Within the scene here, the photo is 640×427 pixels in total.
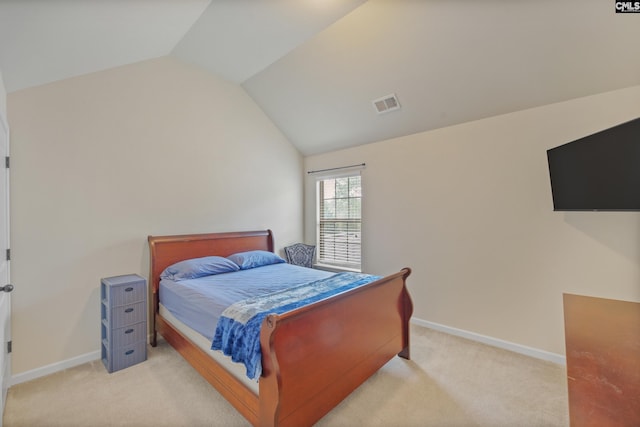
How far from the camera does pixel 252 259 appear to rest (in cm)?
349

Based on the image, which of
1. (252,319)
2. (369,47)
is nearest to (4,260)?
(252,319)

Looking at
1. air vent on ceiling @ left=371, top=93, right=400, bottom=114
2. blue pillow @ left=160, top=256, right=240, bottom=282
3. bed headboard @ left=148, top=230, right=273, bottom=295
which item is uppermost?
air vent on ceiling @ left=371, top=93, right=400, bottom=114

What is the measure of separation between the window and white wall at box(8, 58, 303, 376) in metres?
1.35

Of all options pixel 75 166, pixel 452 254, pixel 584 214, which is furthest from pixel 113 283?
pixel 584 214

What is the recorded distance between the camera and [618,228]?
90.0 inches

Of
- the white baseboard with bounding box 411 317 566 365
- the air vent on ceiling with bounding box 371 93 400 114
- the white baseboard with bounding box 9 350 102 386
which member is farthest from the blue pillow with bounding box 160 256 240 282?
the air vent on ceiling with bounding box 371 93 400 114

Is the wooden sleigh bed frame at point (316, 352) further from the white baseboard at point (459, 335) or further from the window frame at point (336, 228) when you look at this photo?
the window frame at point (336, 228)

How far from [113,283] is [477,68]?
383cm

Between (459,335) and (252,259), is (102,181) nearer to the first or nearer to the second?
(252,259)

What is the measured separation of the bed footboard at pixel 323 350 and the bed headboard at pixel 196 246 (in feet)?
6.83

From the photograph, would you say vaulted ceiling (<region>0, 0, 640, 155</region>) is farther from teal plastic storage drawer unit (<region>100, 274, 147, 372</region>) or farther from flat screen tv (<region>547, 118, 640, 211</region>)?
teal plastic storage drawer unit (<region>100, 274, 147, 372</region>)

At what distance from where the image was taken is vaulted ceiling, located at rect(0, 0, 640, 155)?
1921 mm

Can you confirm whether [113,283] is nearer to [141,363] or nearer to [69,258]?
[69,258]

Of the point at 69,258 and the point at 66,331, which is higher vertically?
the point at 69,258
